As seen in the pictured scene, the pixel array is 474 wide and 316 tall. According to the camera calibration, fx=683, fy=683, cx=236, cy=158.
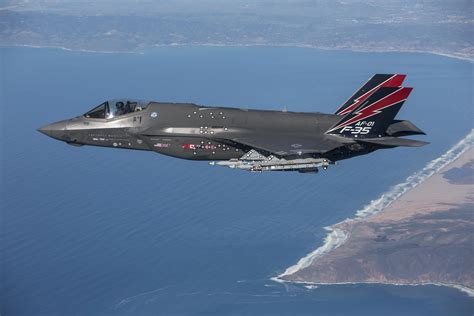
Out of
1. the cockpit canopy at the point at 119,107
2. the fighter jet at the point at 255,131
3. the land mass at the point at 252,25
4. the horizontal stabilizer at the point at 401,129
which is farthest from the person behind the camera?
the land mass at the point at 252,25

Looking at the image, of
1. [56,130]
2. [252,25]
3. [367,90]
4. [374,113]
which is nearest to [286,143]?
[374,113]

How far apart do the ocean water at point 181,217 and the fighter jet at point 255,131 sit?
38069 mm

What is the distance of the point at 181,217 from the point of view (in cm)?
7650

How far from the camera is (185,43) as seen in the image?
148000 millimetres

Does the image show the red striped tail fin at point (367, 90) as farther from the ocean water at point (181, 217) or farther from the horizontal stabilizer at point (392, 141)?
the ocean water at point (181, 217)

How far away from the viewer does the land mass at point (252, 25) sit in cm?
14750

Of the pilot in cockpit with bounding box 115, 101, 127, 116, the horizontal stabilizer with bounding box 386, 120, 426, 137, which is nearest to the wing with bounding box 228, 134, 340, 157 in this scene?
the horizontal stabilizer with bounding box 386, 120, 426, 137

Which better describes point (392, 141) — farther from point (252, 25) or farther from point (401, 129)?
point (252, 25)

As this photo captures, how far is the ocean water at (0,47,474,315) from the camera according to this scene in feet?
224

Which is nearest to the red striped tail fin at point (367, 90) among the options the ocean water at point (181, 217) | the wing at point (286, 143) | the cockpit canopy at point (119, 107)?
the wing at point (286, 143)

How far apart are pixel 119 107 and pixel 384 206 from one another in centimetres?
5922

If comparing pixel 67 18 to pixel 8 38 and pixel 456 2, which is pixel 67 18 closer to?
pixel 8 38

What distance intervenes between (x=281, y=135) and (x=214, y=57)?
107 meters

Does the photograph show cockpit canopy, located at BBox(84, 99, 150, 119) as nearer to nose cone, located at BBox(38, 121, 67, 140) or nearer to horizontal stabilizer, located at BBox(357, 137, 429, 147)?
nose cone, located at BBox(38, 121, 67, 140)
